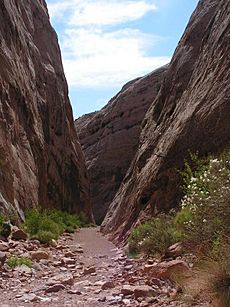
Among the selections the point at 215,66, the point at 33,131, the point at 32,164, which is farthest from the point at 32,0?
the point at 215,66

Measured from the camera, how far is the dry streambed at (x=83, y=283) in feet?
20.2

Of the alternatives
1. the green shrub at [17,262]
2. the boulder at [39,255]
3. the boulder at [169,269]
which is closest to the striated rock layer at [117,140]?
the boulder at [39,255]

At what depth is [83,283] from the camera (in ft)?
25.6

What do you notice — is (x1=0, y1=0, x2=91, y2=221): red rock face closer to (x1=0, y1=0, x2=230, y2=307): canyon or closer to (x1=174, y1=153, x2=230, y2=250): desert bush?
(x1=0, y1=0, x2=230, y2=307): canyon

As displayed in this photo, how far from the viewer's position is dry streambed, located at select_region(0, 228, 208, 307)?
242 inches

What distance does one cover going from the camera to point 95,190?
54.9 metres

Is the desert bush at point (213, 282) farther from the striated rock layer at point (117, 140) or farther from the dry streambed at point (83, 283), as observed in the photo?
the striated rock layer at point (117, 140)

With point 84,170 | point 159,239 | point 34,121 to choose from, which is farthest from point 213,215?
point 84,170

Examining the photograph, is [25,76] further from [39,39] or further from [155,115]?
[39,39]

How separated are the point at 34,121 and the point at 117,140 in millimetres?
27557

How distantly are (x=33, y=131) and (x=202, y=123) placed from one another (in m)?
12.1

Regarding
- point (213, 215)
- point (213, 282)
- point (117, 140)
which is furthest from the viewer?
point (117, 140)

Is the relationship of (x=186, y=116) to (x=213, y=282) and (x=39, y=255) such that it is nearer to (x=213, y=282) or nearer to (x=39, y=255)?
(x=39, y=255)

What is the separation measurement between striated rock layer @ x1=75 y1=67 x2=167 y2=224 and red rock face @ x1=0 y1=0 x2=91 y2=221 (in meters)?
12.4
